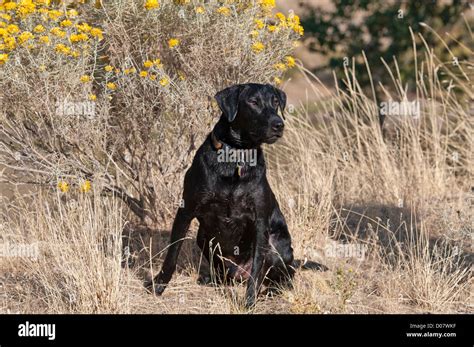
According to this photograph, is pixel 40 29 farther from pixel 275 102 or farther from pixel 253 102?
pixel 275 102

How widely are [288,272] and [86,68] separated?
2.06 m

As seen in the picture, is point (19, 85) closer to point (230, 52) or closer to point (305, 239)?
point (230, 52)

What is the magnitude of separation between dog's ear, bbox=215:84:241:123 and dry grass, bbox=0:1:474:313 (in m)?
0.67

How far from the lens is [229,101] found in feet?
16.3

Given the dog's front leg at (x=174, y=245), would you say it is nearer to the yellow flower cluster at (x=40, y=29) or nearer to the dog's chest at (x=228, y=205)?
the dog's chest at (x=228, y=205)

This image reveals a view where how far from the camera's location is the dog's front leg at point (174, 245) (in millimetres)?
5090

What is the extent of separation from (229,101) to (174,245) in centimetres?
101

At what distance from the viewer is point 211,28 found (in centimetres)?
554

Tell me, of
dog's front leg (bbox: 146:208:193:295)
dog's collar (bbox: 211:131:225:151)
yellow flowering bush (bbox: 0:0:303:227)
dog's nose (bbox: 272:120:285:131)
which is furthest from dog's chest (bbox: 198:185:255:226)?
yellow flowering bush (bbox: 0:0:303:227)

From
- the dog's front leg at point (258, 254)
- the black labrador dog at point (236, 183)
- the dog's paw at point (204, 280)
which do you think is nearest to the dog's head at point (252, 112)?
the black labrador dog at point (236, 183)

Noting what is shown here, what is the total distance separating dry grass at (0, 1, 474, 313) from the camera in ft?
15.8

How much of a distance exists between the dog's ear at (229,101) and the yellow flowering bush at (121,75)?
614mm

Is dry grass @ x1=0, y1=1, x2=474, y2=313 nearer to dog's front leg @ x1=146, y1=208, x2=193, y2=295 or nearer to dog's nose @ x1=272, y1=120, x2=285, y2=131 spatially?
dog's front leg @ x1=146, y1=208, x2=193, y2=295

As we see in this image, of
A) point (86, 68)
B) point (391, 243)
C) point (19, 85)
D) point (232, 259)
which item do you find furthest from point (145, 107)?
point (391, 243)
